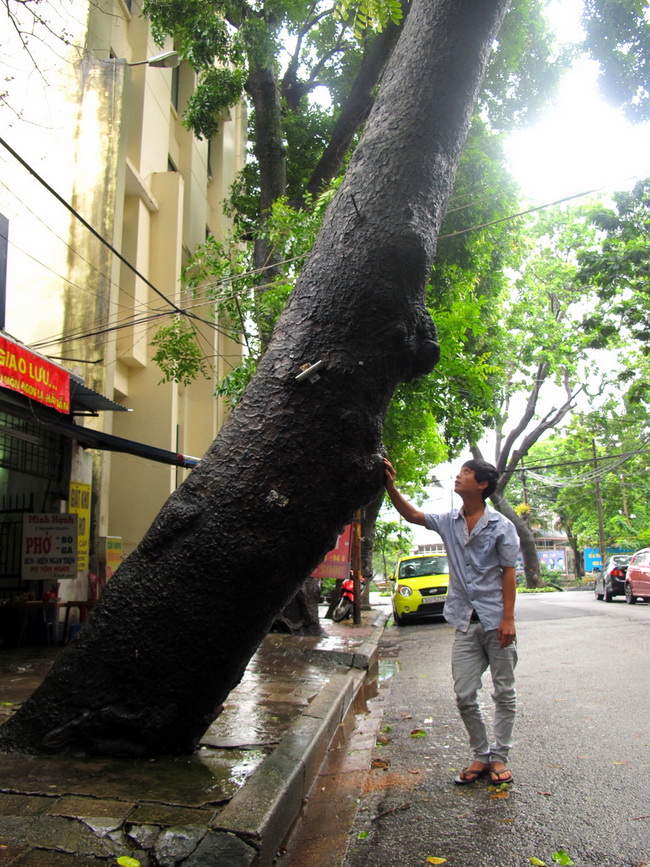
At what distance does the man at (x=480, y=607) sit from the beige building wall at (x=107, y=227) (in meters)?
7.09

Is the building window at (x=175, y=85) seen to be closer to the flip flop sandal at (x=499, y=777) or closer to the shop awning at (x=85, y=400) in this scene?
the shop awning at (x=85, y=400)

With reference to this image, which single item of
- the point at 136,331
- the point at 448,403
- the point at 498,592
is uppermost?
the point at 136,331

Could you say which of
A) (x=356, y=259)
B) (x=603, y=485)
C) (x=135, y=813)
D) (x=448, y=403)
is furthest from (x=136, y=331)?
(x=603, y=485)

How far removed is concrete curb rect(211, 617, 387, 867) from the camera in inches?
108

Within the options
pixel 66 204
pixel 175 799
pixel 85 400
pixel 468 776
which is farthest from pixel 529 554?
pixel 175 799

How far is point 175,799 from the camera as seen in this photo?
3.04 m

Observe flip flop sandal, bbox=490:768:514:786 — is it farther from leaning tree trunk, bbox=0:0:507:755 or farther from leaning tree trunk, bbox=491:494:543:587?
leaning tree trunk, bbox=491:494:543:587

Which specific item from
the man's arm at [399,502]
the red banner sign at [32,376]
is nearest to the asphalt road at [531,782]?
the man's arm at [399,502]

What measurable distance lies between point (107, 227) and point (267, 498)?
31.6 feet

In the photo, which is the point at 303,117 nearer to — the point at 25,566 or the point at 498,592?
the point at 25,566

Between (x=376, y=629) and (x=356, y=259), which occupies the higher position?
(x=356, y=259)

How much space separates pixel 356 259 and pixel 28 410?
6.63m

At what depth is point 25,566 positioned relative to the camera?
9516 millimetres

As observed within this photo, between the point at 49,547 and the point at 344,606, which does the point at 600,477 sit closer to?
the point at 344,606
